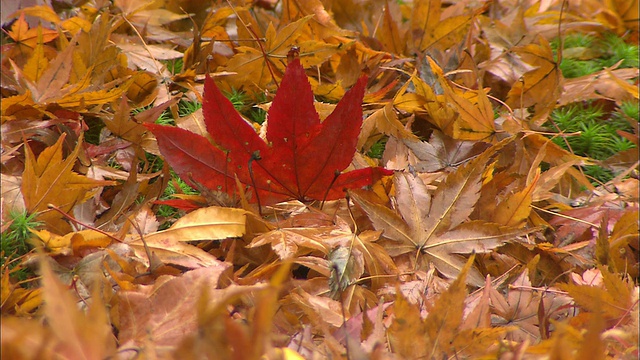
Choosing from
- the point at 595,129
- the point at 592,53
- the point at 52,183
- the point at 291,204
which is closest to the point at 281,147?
the point at 291,204

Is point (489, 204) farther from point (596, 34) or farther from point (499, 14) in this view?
point (596, 34)

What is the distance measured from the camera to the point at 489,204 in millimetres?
769

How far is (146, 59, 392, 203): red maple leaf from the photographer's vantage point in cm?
68

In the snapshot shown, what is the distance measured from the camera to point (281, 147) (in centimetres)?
69

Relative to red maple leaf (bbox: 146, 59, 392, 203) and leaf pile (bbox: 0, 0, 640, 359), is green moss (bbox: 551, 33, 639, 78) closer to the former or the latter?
leaf pile (bbox: 0, 0, 640, 359)

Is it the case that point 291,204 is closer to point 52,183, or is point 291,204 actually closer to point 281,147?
point 281,147

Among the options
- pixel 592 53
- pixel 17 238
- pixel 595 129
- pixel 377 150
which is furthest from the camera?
pixel 592 53

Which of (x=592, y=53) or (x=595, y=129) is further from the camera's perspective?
(x=592, y=53)

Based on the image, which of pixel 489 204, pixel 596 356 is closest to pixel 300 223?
pixel 489 204

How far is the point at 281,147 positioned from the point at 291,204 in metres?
0.09

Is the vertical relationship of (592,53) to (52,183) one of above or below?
below

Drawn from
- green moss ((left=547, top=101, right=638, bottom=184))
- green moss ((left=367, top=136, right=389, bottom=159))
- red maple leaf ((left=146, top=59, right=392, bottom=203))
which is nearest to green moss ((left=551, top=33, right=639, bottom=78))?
green moss ((left=547, top=101, right=638, bottom=184))

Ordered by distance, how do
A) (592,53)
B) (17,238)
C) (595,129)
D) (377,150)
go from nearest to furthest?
(17,238), (377,150), (595,129), (592,53)

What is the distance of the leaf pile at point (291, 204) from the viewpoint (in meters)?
0.53
